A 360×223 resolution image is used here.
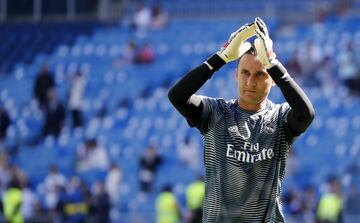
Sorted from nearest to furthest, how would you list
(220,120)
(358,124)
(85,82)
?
(220,120), (358,124), (85,82)

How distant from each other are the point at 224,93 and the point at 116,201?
14.2 feet

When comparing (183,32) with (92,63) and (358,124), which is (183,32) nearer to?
(92,63)

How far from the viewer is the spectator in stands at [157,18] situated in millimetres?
29641

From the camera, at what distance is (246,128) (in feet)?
20.7

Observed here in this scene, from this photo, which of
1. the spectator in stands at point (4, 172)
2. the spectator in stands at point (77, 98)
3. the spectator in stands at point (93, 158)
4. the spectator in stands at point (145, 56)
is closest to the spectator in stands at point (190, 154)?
the spectator in stands at point (93, 158)

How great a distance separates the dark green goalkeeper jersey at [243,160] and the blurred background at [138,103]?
1267 cm

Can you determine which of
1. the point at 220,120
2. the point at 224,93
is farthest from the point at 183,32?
the point at 220,120

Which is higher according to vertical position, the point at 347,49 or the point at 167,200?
the point at 347,49

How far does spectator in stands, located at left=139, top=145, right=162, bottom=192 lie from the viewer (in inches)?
888

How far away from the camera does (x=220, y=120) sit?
6359 millimetres

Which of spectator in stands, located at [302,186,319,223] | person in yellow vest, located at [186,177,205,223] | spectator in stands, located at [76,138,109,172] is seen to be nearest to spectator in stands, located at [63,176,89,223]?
spectator in stands, located at [76,138,109,172]

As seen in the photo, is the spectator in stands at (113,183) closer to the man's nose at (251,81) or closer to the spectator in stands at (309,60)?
the spectator in stands at (309,60)

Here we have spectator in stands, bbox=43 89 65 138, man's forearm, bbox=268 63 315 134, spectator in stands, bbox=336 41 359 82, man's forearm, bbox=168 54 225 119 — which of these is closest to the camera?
man's forearm, bbox=268 63 315 134

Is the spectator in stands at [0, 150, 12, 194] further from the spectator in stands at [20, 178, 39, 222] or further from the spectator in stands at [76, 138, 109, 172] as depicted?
the spectator in stands at [76, 138, 109, 172]
